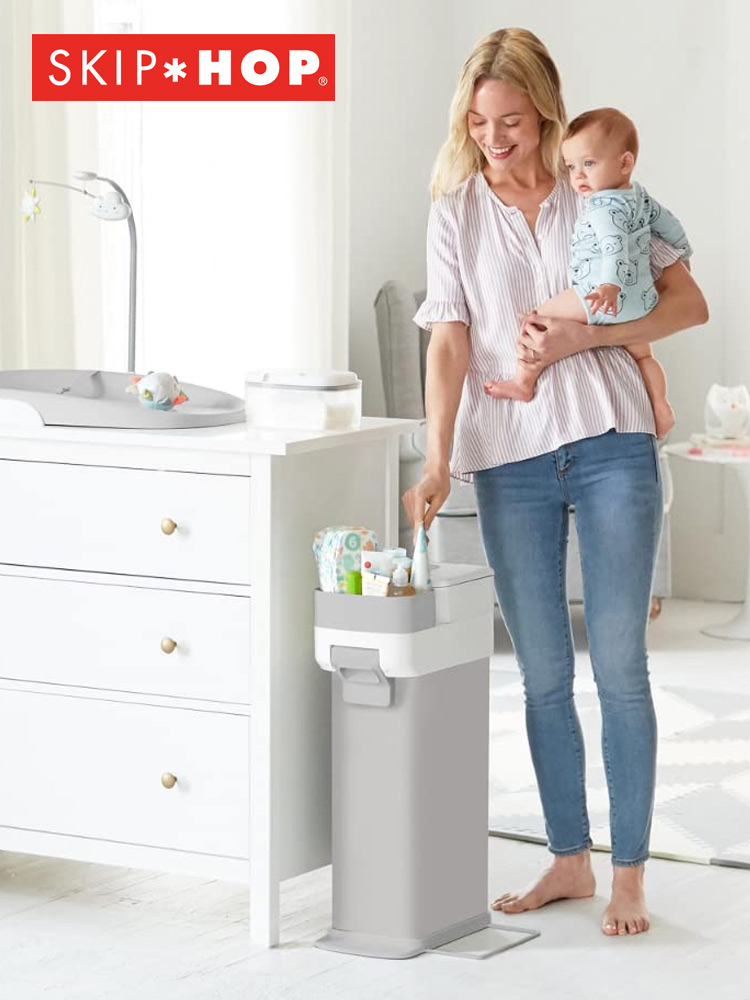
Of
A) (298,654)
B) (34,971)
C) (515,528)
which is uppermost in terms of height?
(515,528)

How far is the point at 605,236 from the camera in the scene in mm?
2324

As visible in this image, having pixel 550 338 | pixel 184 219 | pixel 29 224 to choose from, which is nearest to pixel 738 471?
pixel 184 219

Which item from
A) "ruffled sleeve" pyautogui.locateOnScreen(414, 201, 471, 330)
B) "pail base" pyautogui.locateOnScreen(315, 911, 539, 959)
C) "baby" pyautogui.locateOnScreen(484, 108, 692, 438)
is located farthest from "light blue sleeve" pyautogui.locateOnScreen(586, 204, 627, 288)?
"pail base" pyautogui.locateOnScreen(315, 911, 539, 959)

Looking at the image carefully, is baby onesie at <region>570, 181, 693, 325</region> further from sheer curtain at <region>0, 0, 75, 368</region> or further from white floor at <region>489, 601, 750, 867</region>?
sheer curtain at <region>0, 0, 75, 368</region>

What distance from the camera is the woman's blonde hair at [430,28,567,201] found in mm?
2354

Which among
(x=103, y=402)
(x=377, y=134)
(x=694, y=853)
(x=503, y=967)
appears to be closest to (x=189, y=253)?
(x=377, y=134)

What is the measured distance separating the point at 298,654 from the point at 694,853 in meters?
0.83

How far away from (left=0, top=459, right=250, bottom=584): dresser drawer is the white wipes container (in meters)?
0.15

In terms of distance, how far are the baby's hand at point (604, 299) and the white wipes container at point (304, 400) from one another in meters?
0.36

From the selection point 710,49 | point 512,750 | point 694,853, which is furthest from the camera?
point 710,49

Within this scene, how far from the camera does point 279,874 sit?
7.92 ft

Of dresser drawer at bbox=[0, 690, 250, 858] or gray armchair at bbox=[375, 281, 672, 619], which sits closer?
dresser drawer at bbox=[0, 690, 250, 858]

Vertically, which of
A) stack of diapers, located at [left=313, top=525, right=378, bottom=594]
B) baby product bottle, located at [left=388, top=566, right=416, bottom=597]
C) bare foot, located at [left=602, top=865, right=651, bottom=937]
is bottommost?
bare foot, located at [left=602, top=865, right=651, bottom=937]

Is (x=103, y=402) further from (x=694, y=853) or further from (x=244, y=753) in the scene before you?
(x=694, y=853)
